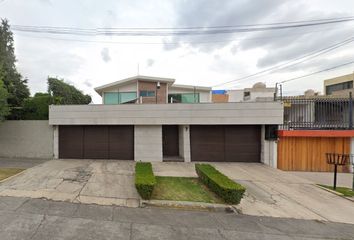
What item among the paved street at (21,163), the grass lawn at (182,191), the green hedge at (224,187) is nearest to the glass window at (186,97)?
the paved street at (21,163)

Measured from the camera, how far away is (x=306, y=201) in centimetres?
755

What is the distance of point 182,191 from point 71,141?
29.3ft

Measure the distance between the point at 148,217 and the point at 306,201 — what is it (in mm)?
5574

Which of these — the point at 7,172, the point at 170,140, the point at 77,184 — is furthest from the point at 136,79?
the point at 77,184

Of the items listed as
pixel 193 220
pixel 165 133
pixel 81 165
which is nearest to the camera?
pixel 193 220

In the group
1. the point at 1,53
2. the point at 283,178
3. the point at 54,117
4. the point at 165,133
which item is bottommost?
the point at 283,178

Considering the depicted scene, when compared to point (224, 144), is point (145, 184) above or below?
below

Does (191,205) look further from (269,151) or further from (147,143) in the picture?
(269,151)

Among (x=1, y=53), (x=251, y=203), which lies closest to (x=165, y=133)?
(x=251, y=203)

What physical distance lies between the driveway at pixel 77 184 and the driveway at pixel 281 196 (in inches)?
89.6

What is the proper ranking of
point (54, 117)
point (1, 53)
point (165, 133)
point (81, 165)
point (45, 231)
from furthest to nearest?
point (1, 53) → point (165, 133) → point (54, 117) → point (81, 165) → point (45, 231)

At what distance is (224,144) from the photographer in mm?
13391

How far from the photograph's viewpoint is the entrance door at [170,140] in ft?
47.0

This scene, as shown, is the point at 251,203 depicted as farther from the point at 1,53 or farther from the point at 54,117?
the point at 1,53
